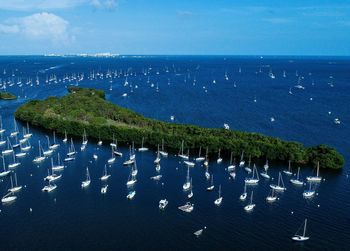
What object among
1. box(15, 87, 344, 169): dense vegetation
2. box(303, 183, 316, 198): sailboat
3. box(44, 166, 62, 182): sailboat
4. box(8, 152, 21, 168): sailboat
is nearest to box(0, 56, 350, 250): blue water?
box(303, 183, 316, 198): sailboat

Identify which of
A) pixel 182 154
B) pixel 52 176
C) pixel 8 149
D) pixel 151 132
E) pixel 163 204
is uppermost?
pixel 151 132

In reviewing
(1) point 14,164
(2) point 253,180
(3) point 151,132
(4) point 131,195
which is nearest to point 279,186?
(2) point 253,180

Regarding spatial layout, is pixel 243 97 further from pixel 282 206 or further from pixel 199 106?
pixel 282 206

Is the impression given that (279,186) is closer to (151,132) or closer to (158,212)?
(158,212)

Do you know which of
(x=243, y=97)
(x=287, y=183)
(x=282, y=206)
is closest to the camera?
(x=282, y=206)

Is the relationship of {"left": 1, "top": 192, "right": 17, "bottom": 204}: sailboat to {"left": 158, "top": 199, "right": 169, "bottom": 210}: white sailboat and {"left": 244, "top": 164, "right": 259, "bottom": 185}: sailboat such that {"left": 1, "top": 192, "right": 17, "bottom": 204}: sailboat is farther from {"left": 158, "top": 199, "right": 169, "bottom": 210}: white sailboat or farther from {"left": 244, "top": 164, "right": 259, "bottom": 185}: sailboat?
{"left": 244, "top": 164, "right": 259, "bottom": 185}: sailboat

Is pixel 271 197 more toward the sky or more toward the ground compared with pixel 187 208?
more toward the sky

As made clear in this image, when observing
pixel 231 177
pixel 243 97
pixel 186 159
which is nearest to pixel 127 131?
pixel 186 159

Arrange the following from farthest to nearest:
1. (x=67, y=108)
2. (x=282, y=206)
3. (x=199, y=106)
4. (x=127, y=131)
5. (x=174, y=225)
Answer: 1. (x=199, y=106)
2. (x=67, y=108)
3. (x=127, y=131)
4. (x=282, y=206)
5. (x=174, y=225)
